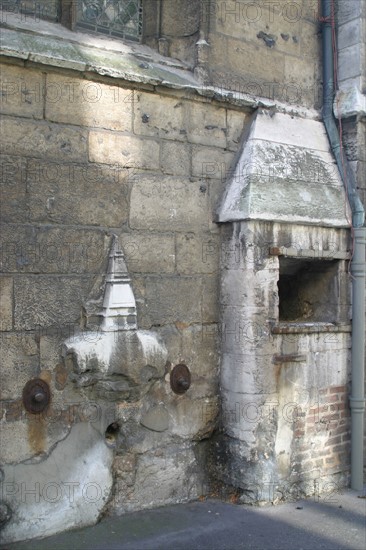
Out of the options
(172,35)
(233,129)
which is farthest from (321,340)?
(172,35)

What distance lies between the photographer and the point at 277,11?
5602 mm

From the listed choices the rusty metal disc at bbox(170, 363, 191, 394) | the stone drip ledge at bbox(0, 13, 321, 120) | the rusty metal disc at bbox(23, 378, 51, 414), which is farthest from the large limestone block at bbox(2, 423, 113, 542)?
the stone drip ledge at bbox(0, 13, 321, 120)

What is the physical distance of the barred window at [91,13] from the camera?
188 inches

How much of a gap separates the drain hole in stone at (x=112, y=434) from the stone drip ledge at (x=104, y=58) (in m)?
2.65

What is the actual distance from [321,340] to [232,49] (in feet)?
8.73

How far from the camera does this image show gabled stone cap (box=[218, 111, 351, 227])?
197 inches

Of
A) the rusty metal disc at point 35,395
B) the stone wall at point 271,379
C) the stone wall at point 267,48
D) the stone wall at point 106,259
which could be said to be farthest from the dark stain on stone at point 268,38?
the rusty metal disc at point 35,395

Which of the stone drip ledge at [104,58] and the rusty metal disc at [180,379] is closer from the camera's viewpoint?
the stone drip ledge at [104,58]

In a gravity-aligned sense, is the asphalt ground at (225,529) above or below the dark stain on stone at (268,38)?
below

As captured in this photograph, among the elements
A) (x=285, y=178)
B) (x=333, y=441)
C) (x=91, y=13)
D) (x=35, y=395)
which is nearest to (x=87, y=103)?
(x=91, y=13)

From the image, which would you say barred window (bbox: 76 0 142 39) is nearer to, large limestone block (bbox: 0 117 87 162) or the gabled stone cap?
large limestone block (bbox: 0 117 87 162)

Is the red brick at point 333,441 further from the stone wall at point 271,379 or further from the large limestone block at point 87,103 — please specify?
the large limestone block at point 87,103

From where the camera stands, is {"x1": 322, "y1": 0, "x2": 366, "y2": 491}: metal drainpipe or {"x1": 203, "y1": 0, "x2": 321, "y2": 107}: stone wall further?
{"x1": 322, "y1": 0, "x2": 366, "y2": 491}: metal drainpipe

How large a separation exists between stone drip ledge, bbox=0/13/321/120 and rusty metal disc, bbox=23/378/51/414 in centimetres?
224
